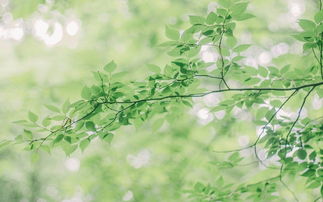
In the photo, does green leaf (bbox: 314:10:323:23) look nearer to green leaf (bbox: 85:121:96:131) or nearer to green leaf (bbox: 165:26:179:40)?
green leaf (bbox: 165:26:179:40)

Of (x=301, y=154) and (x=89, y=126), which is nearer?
(x=89, y=126)

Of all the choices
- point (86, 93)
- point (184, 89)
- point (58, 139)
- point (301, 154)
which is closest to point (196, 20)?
point (184, 89)

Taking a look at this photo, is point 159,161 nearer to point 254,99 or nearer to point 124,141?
point 124,141

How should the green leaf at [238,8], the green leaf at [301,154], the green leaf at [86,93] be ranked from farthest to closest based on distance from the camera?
the green leaf at [301,154] < the green leaf at [86,93] < the green leaf at [238,8]

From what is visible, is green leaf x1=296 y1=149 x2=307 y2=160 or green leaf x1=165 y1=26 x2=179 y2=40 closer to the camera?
green leaf x1=165 y1=26 x2=179 y2=40

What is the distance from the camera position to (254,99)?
148 centimetres

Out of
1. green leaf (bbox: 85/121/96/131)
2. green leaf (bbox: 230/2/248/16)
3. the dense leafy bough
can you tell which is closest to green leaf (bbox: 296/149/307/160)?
the dense leafy bough

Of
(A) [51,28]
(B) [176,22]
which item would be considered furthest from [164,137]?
(A) [51,28]

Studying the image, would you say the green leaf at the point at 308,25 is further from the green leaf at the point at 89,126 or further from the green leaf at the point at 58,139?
the green leaf at the point at 58,139

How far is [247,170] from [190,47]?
4550mm

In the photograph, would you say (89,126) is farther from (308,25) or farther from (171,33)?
(308,25)

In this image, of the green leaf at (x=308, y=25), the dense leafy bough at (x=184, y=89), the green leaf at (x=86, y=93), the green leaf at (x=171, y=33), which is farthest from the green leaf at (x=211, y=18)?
the green leaf at (x=86, y=93)

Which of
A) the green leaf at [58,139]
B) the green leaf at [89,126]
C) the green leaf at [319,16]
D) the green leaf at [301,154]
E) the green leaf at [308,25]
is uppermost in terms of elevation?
the green leaf at [319,16]

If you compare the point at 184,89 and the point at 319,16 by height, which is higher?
the point at 319,16
